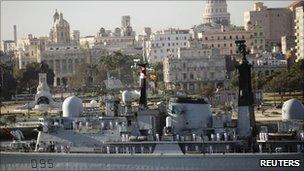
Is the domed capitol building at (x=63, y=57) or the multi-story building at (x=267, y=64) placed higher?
the domed capitol building at (x=63, y=57)

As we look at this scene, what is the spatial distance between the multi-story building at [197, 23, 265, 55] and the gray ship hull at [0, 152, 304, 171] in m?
81.4

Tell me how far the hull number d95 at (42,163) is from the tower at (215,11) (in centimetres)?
11550

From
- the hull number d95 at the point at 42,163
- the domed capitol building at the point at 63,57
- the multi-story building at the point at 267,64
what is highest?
the domed capitol building at the point at 63,57

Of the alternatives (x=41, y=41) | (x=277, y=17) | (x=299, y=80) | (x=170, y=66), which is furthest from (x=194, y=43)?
(x=41, y=41)

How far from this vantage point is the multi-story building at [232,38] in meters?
110

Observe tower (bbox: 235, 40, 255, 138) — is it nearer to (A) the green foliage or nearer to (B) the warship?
(B) the warship

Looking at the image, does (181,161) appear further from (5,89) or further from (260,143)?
(5,89)

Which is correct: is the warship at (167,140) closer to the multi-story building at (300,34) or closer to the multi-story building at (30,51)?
the multi-story building at (300,34)

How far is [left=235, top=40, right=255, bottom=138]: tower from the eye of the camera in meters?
28.6

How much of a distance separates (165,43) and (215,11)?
31460mm

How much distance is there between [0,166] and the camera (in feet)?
100

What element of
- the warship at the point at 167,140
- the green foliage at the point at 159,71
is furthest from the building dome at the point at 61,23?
the warship at the point at 167,140

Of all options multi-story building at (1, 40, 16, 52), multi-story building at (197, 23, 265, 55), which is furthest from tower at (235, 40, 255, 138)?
multi-story building at (1, 40, 16, 52)

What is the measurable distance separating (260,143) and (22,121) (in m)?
31.4
